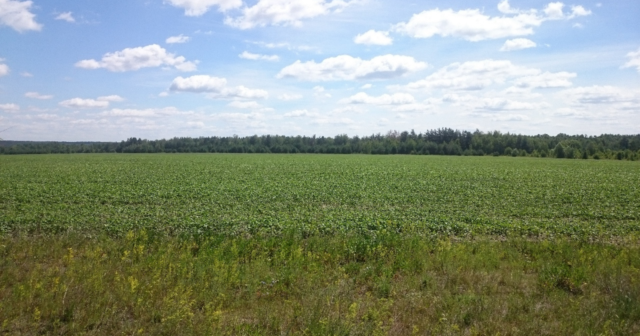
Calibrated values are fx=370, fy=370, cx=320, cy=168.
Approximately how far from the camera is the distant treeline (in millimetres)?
107688

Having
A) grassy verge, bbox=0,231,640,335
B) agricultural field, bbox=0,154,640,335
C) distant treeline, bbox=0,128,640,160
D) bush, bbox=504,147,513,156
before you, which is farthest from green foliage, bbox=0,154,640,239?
bush, bbox=504,147,513,156

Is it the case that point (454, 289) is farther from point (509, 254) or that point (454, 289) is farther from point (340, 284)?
point (509, 254)

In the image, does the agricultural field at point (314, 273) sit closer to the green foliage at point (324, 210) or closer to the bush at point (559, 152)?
the green foliage at point (324, 210)

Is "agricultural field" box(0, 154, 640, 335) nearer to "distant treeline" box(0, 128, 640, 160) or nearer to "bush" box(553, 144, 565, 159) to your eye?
"bush" box(553, 144, 565, 159)

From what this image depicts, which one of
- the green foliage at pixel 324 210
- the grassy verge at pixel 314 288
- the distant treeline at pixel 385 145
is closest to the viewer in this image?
the grassy verge at pixel 314 288

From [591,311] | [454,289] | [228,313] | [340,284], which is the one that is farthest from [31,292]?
[591,311]

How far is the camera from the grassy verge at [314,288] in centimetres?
553

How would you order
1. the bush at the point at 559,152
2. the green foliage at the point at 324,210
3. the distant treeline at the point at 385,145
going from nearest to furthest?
the green foliage at the point at 324,210 → the bush at the point at 559,152 → the distant treeline at the point at 385,145

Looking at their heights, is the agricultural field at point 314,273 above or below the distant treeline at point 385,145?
below

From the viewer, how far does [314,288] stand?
6898 mm

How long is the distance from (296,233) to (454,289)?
562 centimetres

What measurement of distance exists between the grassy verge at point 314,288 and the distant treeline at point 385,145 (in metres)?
103

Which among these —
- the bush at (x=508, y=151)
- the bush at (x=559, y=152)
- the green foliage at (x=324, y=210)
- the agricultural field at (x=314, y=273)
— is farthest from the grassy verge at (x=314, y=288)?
the bush at (x=508, y=151)

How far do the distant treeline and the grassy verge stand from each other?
10302 centimetres
